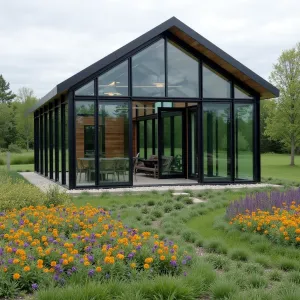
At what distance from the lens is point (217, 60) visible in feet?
49.2

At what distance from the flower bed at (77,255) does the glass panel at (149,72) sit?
8.22 meters

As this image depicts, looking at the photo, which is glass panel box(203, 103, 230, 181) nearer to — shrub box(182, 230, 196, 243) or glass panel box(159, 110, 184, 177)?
glass panel box(159, 110, 184, 177)

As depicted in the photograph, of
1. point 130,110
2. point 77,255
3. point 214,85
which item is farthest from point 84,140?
point 77,255

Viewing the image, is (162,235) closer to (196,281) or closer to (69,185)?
(196,281)

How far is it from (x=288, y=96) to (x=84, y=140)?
18.2 metres

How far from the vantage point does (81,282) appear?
184 inches

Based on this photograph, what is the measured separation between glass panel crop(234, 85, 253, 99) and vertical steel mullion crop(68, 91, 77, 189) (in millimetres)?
5120

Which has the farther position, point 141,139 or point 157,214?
point 141,139

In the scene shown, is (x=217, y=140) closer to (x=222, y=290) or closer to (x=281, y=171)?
(x=281, y=171)

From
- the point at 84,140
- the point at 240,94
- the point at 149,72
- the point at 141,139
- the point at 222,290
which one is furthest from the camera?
the point at 141,139

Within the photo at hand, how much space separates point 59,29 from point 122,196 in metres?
11.1

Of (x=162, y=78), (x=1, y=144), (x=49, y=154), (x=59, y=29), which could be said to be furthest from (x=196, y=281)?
(x=1, y=144)

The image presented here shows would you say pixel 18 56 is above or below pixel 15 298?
above

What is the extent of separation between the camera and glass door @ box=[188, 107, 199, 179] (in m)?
16.5
